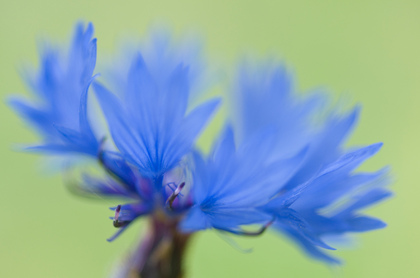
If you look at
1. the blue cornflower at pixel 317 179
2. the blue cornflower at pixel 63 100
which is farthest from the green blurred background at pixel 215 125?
the blue cornflower at pixel 63 100

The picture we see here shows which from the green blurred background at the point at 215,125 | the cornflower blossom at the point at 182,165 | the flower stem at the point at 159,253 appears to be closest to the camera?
the cornflower blossom at the point at 182,165

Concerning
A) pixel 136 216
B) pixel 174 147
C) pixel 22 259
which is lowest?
pixel 22 259

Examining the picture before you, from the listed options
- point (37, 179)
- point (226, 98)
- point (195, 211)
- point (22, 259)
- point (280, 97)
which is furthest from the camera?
point (37, 179)

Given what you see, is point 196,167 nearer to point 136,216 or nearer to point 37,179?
point 136,216

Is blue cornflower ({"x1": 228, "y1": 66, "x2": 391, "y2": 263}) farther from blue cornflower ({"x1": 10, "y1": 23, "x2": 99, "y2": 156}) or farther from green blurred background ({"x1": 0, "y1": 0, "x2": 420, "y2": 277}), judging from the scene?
green blurred background ({"x1": 0, "y1": 0, "x2": 420, "y2": 277})

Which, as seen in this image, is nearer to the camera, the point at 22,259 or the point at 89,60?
the point at 89,60

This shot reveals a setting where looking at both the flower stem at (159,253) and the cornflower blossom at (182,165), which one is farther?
the flower stem at (159,253)

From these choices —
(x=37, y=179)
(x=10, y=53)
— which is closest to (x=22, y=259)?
(x=37, y=179)

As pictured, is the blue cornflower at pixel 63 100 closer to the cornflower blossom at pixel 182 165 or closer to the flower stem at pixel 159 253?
the cornflower blossom at pixel 182 165

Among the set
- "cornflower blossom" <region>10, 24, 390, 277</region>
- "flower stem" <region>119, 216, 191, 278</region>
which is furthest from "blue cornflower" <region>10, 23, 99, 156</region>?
"flower stem" <region>119, 216, 191, 278</region>
